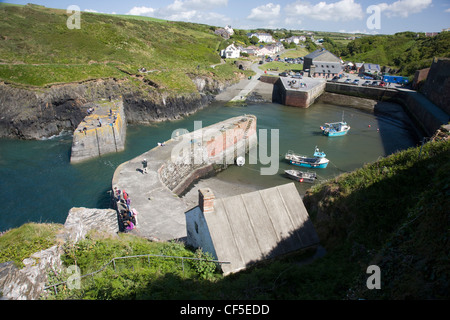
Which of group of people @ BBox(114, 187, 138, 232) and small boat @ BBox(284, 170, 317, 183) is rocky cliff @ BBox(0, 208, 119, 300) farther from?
small boat @ BBox(284, 170, 317, 183)

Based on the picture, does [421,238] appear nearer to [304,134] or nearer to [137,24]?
[304,134]

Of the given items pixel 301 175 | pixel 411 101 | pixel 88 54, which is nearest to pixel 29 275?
pixel 301 175

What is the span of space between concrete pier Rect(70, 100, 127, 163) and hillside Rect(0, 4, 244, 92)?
1324 cm

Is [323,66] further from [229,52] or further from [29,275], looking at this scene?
[29,275]

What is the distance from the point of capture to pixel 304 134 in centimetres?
4222

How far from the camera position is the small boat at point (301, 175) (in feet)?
92.4

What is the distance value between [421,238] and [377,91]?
60.9 meters

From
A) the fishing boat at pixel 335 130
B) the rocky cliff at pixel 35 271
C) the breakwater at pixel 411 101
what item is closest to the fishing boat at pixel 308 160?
the fishing boat at pixel 335 130

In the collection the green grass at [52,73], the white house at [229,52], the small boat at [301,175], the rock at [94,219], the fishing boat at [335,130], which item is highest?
the white house at [229,52]

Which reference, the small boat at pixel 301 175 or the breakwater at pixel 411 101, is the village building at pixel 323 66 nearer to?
the breakwater at pixel 411 101

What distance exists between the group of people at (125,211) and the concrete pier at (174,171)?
1.37 feet

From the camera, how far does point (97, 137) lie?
30016 millimetres

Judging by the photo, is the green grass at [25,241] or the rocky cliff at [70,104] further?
the rocky cliff at [70,104]
